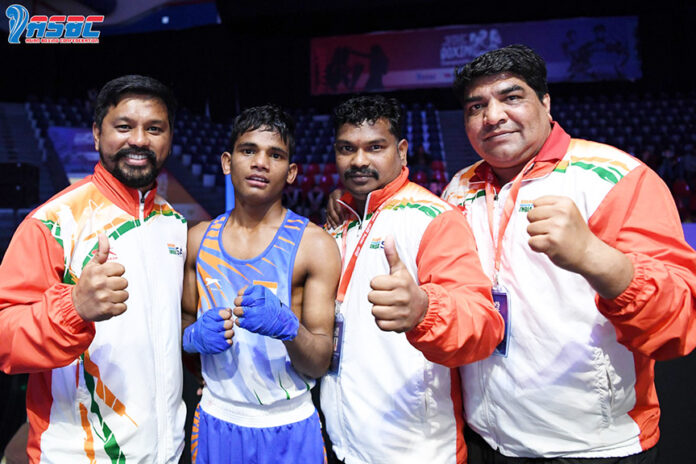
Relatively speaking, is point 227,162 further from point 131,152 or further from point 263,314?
point 263,314

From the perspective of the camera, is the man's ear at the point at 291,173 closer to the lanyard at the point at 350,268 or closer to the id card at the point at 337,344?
the lanyard at the point at 350,268

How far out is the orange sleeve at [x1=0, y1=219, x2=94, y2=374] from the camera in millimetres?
1055

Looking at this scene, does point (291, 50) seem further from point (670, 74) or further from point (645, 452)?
point (645, 452)

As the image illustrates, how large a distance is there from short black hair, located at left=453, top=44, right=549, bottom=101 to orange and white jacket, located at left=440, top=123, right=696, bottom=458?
0.18m

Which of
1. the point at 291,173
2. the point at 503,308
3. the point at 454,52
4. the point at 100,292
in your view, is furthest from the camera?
the point at 454,52

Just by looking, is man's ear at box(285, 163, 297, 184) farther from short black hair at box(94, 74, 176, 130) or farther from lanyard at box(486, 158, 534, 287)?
lanyard at box(486, 158, 534, 287)

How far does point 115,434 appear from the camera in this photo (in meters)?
1.31

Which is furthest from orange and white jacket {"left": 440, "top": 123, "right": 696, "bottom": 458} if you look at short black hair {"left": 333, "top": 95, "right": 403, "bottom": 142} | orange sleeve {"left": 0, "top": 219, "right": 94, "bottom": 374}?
orange sleeve {"left": 0, "top": 219, "right": 94, "bottom": 374}

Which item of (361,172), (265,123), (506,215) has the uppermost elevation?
(265,123)

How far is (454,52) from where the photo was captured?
11383 millimetres

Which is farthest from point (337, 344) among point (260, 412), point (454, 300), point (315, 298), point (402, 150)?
point (402, 150)

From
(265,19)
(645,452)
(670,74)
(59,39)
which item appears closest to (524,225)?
(645,452)

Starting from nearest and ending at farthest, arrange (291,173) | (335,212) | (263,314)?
(263,314) → (291,173) → (335,212)

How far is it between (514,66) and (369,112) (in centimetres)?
51
